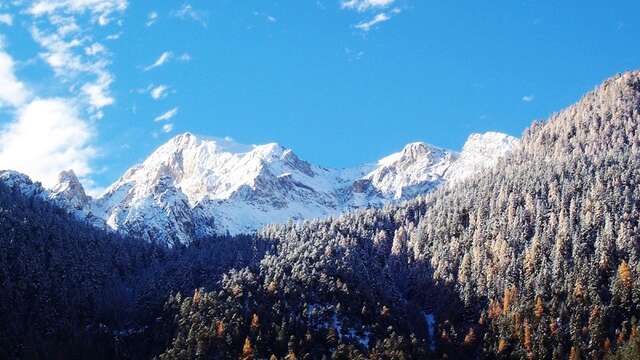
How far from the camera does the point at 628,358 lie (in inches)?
7825
